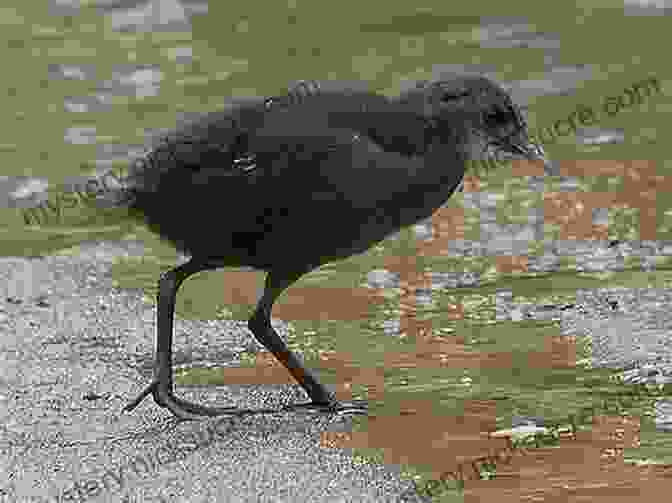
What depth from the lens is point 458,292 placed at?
8070 mm

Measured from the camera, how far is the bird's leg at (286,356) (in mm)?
6383

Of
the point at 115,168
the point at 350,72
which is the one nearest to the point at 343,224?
the point at 115,168

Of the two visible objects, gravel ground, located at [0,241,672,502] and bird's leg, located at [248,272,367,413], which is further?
bird's leg, located at [248,272,367,413]

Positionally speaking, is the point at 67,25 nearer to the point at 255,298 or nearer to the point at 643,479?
the point at 255,298

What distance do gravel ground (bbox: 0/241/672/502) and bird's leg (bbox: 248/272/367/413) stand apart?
10 centimetres

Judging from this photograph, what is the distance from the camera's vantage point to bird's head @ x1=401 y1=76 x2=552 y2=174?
614 centimetres

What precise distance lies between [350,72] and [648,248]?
4.13 metres

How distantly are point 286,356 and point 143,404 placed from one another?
1.80 ft

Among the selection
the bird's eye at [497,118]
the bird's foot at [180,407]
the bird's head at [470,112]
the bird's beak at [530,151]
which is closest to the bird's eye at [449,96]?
the bird's head at [470,112]

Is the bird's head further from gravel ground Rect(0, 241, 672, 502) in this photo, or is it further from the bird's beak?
gravel ground Rect(0, 241, 672, 502)
